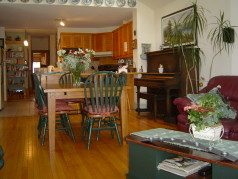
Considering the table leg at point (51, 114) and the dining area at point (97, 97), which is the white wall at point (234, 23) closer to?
the dining area at point (97, 97)

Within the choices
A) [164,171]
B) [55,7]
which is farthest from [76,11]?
[164,171]

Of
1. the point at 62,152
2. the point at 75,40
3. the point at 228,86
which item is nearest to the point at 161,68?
the point at 228,86

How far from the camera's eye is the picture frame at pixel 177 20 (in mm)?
5213

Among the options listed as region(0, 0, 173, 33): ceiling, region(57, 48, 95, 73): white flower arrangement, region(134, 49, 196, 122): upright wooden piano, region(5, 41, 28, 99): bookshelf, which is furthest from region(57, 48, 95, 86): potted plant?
region(5, 41, 28, 99): bookshelf

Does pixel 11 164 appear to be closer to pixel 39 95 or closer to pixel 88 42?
pixel 39 95

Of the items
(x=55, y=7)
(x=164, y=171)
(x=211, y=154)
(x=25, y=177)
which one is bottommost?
(x=25, y=177)

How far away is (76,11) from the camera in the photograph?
7168 mm

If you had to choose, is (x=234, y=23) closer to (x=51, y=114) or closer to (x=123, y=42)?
(x=51, y=114)

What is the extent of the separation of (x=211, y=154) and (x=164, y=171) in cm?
39

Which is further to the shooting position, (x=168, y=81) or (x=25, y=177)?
(x=168, y=81)

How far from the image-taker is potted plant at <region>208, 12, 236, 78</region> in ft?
13.7

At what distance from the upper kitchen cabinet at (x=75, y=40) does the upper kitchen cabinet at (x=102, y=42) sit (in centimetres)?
21

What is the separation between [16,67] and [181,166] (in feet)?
37.7

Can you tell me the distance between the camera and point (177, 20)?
5.75 meters
